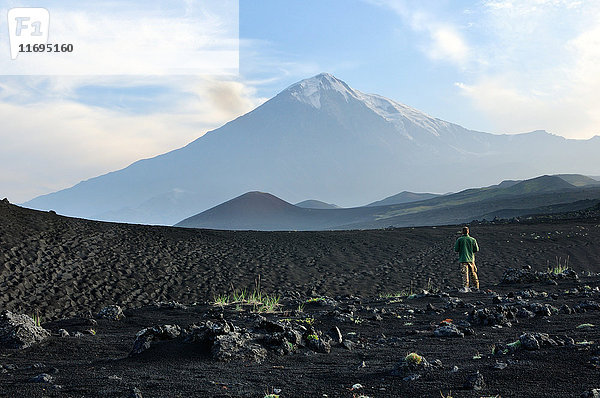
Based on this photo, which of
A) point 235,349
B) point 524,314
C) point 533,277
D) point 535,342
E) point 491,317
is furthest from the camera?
point 533,277

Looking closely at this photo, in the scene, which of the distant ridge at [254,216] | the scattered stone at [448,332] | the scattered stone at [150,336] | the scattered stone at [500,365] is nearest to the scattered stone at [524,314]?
the scattered stone at [448,332]

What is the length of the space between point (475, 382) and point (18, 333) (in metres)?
7.46

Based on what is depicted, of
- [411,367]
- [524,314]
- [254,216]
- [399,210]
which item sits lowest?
[524,314]

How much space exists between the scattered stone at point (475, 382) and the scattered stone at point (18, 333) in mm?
Result: 7135

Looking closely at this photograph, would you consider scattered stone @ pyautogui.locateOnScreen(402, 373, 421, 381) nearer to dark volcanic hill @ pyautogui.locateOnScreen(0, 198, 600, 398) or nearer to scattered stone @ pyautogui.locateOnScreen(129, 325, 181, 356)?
dark volcanic hill @ pyautogui.locateOnScreen(0, 198, 600, 398)

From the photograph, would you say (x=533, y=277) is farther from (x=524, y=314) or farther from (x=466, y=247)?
(x=524, y=314)

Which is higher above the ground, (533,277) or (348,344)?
(348,344)

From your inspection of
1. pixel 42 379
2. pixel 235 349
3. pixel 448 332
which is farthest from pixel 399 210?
pixel 42 379

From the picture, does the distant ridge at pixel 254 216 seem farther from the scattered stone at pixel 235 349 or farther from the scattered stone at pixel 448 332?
the scattered stone at pixel 235 349

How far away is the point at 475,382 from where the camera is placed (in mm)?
5621

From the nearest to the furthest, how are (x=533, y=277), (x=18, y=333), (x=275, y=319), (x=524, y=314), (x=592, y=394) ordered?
(x=592, y=394)
(x=18, y=333)
(x=524, y=314)
(x=275, y=319)
(x=533, y=277)

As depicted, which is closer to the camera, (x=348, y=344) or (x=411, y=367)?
(x=411, y=367)

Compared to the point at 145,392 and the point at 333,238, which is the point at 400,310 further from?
the point at 333,238

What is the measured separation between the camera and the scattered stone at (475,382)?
5602 mm
